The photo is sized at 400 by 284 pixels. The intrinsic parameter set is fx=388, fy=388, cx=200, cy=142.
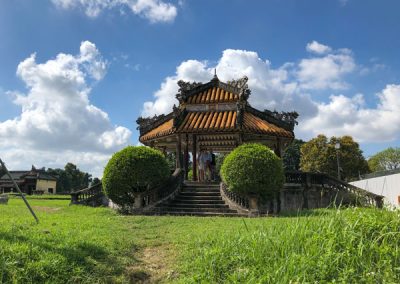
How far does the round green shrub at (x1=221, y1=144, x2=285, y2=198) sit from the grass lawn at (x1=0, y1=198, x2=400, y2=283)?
691 cm

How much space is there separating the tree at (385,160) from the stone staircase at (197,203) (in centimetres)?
6227

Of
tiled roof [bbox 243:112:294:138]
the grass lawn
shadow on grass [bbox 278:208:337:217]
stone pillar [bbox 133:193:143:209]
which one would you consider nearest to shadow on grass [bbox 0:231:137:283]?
the grass lawn

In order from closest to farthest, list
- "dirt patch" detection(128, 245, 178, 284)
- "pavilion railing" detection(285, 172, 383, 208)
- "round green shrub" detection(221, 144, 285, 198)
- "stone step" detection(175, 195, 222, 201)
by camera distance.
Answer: "dirt patch" detection(128, 245, 178, 284)
"round green shrub" detection(221, 144, 285, 198)
"stone step" detection(175, 195, 222, 201)
"pavilion railing" detection(285, 172, 383, 208)

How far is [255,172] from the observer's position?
14.8m

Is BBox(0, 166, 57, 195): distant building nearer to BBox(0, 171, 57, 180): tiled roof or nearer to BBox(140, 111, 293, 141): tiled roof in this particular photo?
BBox(0, 171, 57, 180): tiled roof

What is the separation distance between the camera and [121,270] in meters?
6.53

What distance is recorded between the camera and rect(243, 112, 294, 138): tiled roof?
65.5ft

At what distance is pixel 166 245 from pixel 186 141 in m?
13.9

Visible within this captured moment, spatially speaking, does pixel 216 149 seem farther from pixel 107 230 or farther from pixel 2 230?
pixel 2 230

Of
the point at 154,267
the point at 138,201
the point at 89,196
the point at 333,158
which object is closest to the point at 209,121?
the point at 138,201

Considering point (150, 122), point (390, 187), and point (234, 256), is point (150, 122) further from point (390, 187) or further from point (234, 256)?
point (234, 256)

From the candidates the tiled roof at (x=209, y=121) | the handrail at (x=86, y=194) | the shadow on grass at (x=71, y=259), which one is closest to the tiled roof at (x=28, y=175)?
the handrail at (x=86, y=194)

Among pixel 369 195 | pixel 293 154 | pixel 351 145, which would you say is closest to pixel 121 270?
Answer: pixel 369 195

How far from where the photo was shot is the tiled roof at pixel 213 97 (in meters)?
22.1
